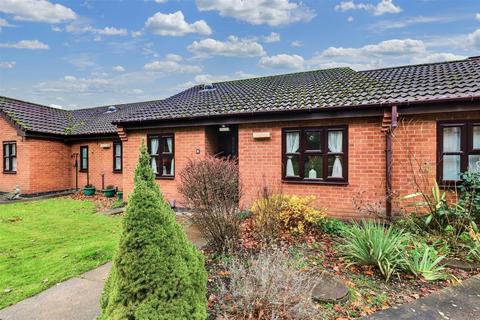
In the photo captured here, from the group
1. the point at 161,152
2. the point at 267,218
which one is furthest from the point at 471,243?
the point at 161,152

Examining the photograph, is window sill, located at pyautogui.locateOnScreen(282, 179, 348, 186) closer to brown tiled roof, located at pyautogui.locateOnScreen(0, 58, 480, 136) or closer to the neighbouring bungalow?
the neighbouring bungalow

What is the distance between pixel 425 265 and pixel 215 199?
371 cm

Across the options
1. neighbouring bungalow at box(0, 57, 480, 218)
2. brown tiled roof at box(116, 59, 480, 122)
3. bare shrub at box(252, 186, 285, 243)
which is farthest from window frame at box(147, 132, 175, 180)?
bare shrub at box(252, 186, 285, 243)

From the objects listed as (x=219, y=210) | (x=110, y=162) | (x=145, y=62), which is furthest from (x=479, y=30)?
(x=110, y=162)

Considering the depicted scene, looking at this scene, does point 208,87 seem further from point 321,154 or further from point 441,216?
point 441,216

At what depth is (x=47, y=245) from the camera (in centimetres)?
657

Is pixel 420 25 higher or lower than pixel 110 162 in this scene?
higher

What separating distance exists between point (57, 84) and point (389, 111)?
61.9 ft

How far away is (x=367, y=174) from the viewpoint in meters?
7.85

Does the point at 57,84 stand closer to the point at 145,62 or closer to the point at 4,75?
the point at 4,75

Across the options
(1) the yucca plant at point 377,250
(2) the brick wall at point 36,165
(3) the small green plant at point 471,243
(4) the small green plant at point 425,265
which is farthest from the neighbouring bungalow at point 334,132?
(1) the yucca plant at point 377,250

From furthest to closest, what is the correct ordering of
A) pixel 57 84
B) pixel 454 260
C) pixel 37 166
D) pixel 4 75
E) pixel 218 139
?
pixel 57 84, pixel 4 75, pixel 37 166, pixel 218 139, pixel 454 260

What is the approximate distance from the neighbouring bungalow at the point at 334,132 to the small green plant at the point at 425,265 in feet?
8.84

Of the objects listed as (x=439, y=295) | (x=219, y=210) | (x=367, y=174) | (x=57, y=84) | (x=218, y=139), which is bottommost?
(x=439, y=295)
